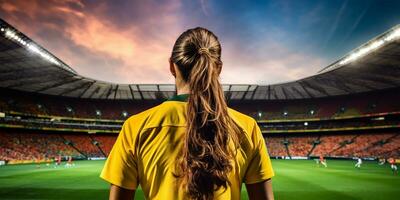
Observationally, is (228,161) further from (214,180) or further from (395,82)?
(395,82)

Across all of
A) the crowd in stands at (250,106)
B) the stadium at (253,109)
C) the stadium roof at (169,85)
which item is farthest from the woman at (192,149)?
the crowd in stands at (250,106)

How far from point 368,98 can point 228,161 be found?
5897 centimetres

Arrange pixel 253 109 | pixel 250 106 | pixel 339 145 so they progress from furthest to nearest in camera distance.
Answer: pixel 250 106, pixel 253 109, pixel 339 145

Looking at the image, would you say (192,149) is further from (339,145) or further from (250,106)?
(250,106)

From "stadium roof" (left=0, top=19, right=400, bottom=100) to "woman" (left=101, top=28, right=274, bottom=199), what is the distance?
88.8 feet

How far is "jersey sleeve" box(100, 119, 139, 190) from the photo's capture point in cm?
151

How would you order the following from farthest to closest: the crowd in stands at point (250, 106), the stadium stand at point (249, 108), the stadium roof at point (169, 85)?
1. the crowd in stands at point (250, 106)
2. the stadium stand at point (249, 108)
3. the stadium roof at point (169, 85)

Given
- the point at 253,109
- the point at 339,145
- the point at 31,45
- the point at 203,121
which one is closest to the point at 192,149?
the point at 203,121

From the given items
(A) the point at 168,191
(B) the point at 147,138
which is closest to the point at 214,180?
(A) the point at 168,191

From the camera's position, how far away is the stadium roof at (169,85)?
28.8 meters

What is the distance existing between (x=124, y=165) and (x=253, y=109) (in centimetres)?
6069

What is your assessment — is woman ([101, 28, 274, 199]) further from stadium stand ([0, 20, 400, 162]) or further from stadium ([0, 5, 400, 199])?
stadium stand ([0, 20, 400, 162])

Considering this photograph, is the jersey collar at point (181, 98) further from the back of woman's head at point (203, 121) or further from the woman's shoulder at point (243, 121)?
the woman's shoulder at point (243, 121)

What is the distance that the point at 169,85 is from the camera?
48.8 metres
